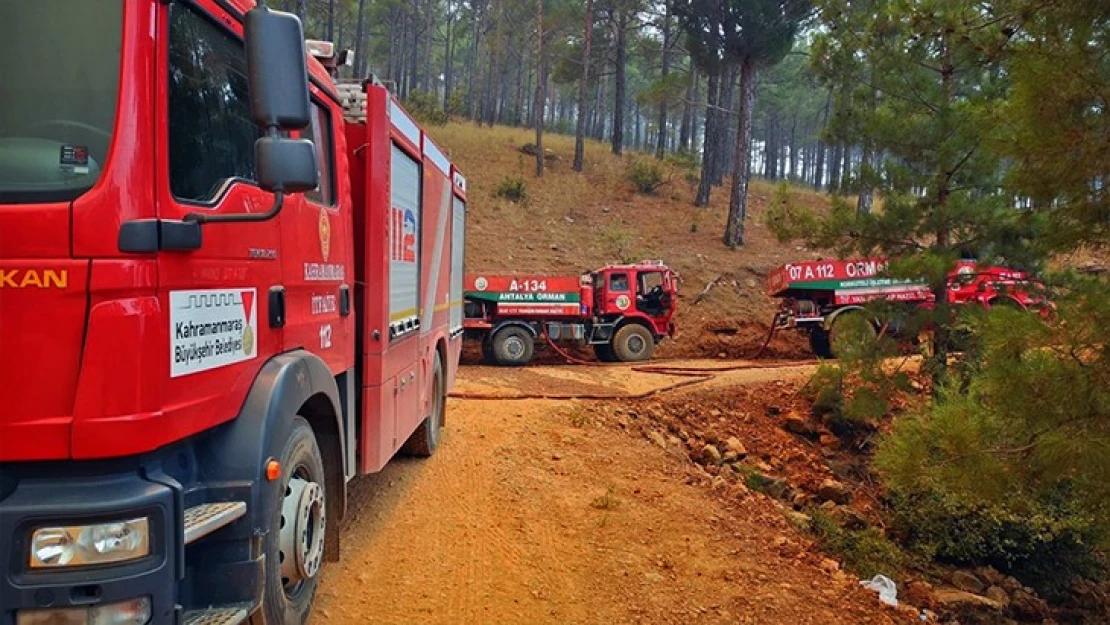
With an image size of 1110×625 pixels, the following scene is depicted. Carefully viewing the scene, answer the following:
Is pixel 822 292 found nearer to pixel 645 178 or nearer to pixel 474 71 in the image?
pixel 645 178

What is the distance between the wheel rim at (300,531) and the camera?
3.21 metres

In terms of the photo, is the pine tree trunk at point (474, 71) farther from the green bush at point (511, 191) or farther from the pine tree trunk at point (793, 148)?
the pine tree trunk at point (793, 148)

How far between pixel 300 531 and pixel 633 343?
1397 cm

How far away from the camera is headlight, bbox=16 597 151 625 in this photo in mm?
2117

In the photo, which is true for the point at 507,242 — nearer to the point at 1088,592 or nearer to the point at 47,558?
the point at 1088,592

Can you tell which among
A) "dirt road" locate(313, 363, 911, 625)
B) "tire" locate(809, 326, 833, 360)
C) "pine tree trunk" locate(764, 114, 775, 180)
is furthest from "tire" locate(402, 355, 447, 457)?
"pine tree trunk" locate(764, 114, 775, 180)

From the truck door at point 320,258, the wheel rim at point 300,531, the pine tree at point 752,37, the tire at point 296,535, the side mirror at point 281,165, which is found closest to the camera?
the side mirror at point 281,165

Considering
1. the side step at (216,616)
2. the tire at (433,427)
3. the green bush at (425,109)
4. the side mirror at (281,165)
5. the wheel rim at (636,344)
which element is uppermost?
the green bush at (425,109)

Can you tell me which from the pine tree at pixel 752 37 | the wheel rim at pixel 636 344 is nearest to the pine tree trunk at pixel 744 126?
the pine tree at pixel 752 37

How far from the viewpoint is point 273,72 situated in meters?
2.35

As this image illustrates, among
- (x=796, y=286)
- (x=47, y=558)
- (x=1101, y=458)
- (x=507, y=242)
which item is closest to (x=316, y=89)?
(x=47, y=558)

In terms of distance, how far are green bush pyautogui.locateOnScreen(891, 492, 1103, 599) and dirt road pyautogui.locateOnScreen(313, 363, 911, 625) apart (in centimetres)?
256

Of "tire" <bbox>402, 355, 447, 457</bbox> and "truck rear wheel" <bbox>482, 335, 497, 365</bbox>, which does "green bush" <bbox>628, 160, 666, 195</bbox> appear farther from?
"tire" <bbox>402, 355, 447, 457</bbox>

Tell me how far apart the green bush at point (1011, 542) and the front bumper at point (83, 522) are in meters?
8.44
